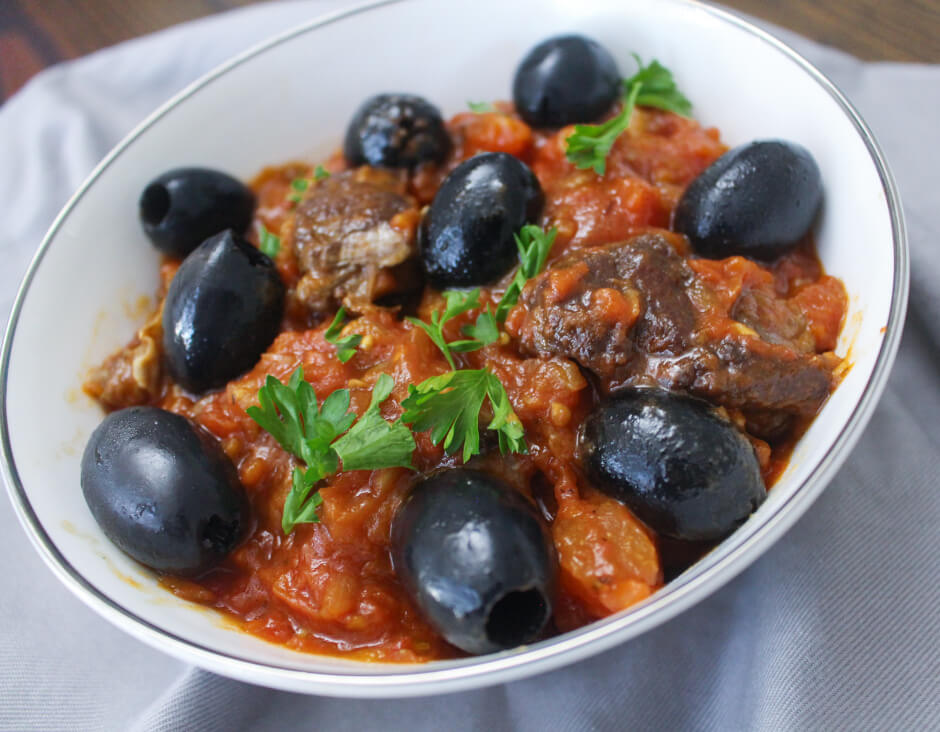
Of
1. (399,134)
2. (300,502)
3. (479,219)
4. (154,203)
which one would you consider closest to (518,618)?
(300,502)

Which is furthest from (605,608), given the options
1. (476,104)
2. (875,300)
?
(476,104)

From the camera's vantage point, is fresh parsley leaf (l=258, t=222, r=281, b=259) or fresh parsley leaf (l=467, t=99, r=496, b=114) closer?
fresh parsley leaf (l=258, t=222, r=281, b=259)

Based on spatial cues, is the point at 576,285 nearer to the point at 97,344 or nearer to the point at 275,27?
the point at 97,344

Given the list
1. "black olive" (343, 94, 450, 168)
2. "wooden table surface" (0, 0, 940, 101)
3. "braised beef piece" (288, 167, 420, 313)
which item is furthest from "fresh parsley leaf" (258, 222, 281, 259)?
"wooden table surface" (0, 0, 940, 101)

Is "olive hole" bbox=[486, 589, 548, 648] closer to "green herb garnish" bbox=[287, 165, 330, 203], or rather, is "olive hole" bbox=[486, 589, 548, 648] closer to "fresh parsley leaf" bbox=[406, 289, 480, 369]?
"fresh parsley leaf" bbox=[406, 289, 480, 369]

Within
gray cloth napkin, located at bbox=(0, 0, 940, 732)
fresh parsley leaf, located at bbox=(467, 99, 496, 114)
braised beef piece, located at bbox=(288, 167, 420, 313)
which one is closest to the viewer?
gray cloth napkin, located at bbox=(0, 0, 940, 732)

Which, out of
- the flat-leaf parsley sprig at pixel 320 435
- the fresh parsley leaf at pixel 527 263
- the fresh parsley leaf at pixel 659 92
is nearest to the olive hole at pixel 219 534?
the flat-leaf parsley sprig at pixel 320 435
